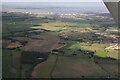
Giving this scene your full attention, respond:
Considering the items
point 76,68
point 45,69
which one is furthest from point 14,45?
point 76,68

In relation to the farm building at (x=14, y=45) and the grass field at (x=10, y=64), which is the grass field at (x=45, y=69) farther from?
the farm building at (x=14, y=45)

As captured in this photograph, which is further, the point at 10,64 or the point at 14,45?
the point at 14,45

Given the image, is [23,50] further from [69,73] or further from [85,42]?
[85,42]

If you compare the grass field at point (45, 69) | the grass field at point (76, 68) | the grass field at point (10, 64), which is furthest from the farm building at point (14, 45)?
the grass field at point (76, 68)

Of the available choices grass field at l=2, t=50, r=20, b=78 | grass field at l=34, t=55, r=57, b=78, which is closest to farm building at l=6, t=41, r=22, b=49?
grass field at l=2, t=50, r=20, b=78

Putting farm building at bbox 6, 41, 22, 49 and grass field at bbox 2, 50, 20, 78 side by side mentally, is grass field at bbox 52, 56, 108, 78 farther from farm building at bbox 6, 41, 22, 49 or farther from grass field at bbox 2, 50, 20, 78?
farm building at bbox 6, 41, 22, 49

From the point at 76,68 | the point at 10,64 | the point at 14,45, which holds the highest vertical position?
the point at 14,45

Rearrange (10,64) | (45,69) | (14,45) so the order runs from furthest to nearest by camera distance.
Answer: (14,45)
(10,64)
(45,69)

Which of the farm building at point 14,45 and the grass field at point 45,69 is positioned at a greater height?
the farm building at point 14,45

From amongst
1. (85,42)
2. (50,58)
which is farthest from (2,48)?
(85,42)

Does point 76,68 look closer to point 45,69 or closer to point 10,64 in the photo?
point 45,69

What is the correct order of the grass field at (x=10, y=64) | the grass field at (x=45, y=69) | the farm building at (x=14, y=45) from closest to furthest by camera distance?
1. the grass field at (x=10, y=64)
2. the grass field at (x=45, y=69)
3. the farm building at (x=14, y=45)
